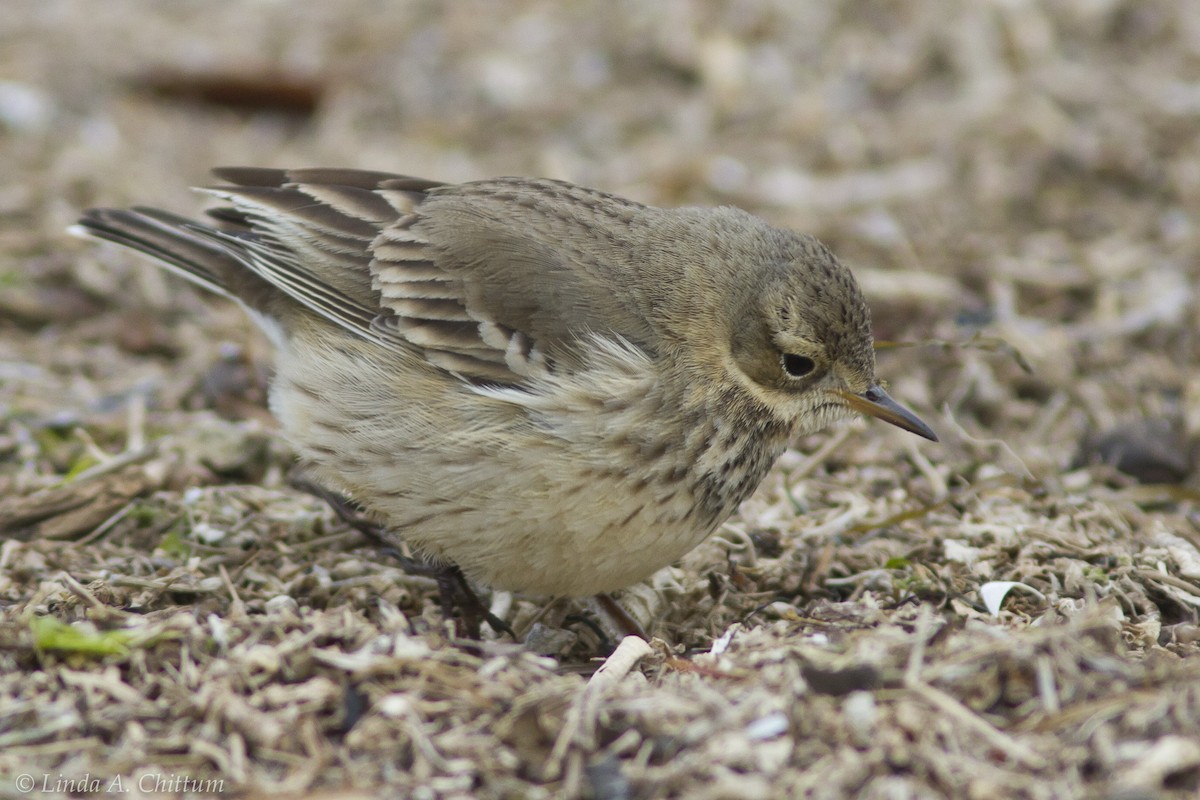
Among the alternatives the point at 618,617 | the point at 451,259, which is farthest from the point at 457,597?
the point at 451,259

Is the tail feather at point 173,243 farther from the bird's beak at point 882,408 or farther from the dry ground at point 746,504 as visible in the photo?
the bird's beak at point 882,408

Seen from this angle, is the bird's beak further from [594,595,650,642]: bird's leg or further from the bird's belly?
[594,595,650,642]: bird's leg

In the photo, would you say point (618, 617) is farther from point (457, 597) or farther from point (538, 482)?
point (538, 482)

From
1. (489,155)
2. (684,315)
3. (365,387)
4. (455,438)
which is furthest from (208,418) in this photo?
(489,155)

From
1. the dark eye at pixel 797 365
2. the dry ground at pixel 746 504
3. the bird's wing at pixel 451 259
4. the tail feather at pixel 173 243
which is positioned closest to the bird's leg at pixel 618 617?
the dry ground at pixel 746 504

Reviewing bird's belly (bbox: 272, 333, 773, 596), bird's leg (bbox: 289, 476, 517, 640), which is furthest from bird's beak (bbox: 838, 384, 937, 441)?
bird's leg (bbox: 289, 476, 517, 640)

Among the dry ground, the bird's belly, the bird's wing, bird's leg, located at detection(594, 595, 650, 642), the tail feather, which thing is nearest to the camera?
the dry ground
